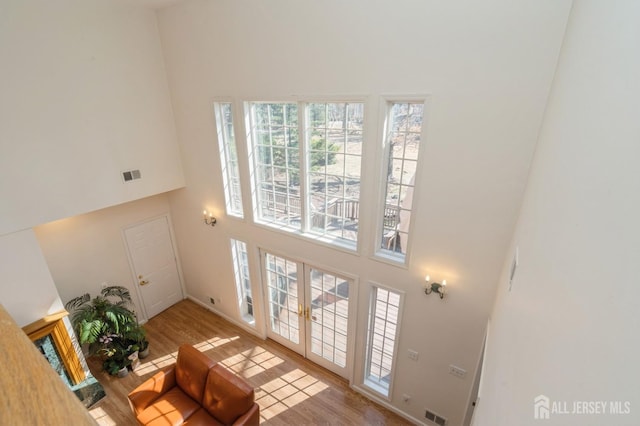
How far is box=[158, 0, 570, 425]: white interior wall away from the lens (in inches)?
111

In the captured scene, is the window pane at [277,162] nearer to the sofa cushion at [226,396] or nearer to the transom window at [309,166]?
the transom window at [309,166]

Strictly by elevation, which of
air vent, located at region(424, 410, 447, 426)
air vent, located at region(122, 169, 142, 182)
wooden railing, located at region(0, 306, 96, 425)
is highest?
wooden railing, located at region(0, 306, 96, 425)

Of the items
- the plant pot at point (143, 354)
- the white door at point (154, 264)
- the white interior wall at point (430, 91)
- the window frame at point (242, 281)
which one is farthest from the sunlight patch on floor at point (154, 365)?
the white interior wall at point (430, 91)

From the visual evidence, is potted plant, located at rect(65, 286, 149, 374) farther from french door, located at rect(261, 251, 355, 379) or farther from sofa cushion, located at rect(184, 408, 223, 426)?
french door, located at rect(261, 251, 355, 379)

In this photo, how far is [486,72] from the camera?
288 centimetres

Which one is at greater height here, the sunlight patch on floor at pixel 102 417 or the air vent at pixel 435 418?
the air vent at pixel 435 418

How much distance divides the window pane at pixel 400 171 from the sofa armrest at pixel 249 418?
281 centimetres

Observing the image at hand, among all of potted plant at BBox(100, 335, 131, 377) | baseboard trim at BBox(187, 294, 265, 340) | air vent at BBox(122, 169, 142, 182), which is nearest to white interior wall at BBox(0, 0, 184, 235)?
air vent at BBox(122, 169, 142, 182)

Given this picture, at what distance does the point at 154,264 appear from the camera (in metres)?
6.79

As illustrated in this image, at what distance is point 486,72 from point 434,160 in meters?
0.94

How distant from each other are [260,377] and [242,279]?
1.84 metres

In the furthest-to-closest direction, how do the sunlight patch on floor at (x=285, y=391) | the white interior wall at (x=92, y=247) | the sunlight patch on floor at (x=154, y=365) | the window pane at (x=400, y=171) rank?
the sunlight patch on floor at (x=154, y=365) < the white interior wall at (x=92, y=247) < the sunlight patch on floor at (x=285, y=391) < the window pane at (x=400, y=171)

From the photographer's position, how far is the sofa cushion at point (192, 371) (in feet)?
14.9

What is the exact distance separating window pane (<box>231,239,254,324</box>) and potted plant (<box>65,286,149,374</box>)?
6.10 feet
